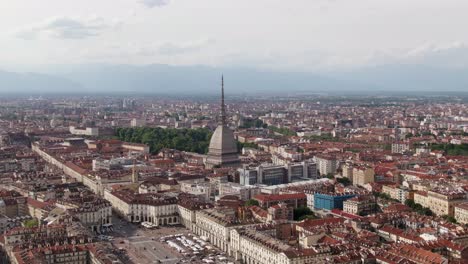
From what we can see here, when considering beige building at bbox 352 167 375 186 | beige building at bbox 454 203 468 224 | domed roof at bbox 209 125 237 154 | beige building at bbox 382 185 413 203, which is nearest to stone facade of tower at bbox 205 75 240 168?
domed roof at bbox 209 125 237 154

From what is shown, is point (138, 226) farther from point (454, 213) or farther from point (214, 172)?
point (454, 213)

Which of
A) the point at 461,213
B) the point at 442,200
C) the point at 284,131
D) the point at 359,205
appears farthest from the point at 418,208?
the point at 284,131

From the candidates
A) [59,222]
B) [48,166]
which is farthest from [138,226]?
[48,166]

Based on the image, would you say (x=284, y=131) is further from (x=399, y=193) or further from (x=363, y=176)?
(x=399, y=193)

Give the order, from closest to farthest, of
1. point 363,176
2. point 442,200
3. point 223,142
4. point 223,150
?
point 442,200
point 363,176
point 223,150
point 223,142

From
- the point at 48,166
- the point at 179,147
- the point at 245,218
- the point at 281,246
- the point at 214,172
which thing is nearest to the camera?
the point at 281,246

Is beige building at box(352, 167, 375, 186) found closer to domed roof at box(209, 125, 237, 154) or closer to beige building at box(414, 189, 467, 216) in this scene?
beige building at box(414, 189, 467, 216)
